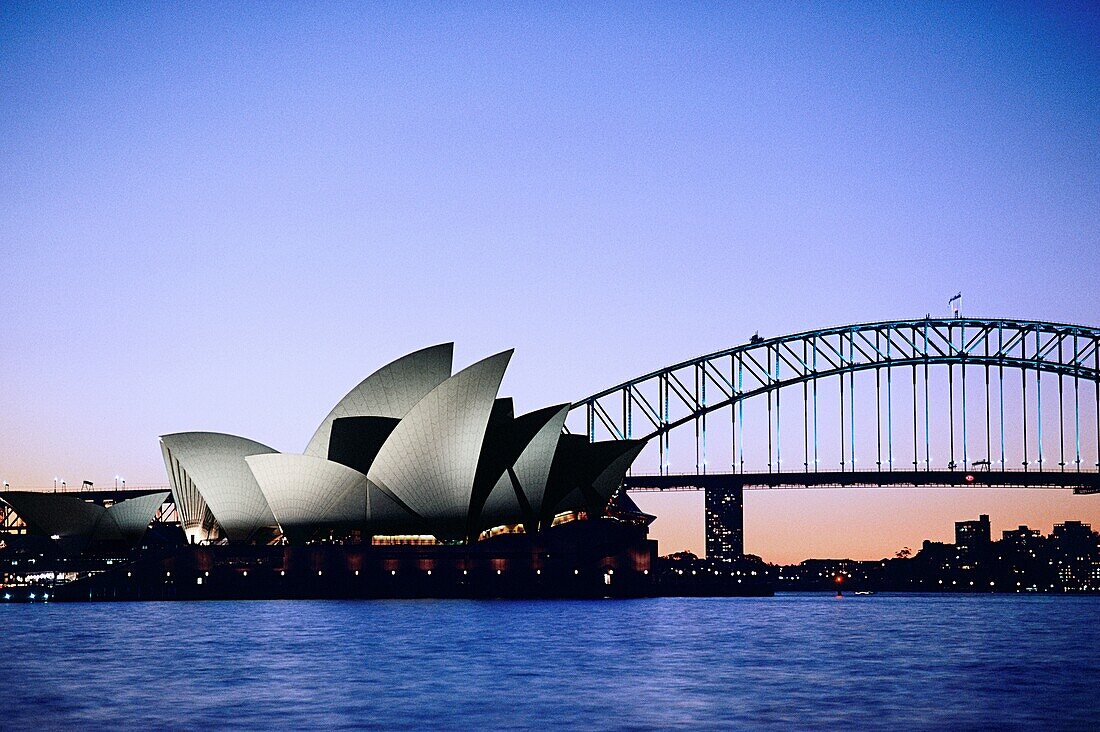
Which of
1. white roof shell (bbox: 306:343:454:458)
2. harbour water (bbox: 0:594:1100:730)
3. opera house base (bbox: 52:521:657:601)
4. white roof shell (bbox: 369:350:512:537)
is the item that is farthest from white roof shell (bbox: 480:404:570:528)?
harbour water (bbox: 0:594:1100:730)

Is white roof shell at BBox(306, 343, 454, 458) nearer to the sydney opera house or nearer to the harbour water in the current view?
the sydney opera house

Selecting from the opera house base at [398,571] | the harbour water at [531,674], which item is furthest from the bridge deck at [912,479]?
the harbour water at [531,674]

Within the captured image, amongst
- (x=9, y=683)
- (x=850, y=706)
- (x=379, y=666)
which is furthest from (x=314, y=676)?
(x=850, y=706)

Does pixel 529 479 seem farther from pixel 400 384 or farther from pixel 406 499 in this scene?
pixel 400 384

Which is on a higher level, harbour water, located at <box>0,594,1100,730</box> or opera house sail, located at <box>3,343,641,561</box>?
opera house sail, located at <box>3,343,641,561</box>

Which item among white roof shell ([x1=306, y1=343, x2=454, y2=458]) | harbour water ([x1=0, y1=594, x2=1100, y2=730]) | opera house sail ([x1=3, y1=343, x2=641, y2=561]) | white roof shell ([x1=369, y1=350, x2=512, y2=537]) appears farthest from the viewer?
white roof shell ([x1=306, y1=343, x2=454, y2=458])

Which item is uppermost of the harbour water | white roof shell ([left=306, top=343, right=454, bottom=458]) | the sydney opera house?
white roof shell ([left=306, top=343, right=454, bottom=458])

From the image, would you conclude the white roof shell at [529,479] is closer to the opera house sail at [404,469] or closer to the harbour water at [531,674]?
the opera house sail at [404,469]
